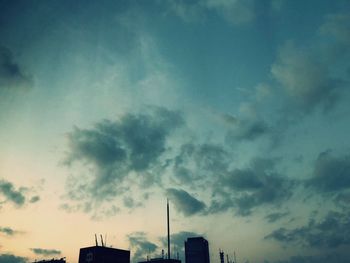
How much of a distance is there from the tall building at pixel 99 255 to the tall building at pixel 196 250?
4687 cm

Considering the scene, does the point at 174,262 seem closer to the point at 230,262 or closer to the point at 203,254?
the point at 203,254

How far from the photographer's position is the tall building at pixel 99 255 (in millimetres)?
56531

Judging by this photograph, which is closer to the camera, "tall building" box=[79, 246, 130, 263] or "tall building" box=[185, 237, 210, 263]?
"tall building" box=[79, 246, 130, 263]

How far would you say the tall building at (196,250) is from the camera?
10081 cm

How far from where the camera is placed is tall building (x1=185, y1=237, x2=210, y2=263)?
100812 millimetres

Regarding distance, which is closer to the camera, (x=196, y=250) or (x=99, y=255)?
(x=99, y=255)

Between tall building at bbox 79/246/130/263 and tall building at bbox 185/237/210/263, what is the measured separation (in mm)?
46868

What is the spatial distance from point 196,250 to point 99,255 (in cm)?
5332

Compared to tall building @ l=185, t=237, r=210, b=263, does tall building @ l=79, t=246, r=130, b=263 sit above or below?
below

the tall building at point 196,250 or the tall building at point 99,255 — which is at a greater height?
the tall building at point 196,250

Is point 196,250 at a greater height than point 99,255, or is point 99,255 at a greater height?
point 196,250

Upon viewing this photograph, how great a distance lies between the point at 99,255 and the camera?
56.7 meters

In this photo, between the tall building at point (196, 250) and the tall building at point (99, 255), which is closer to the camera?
the tall building at point (99, 255)

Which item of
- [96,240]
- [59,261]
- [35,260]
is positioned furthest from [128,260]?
[35,260]
